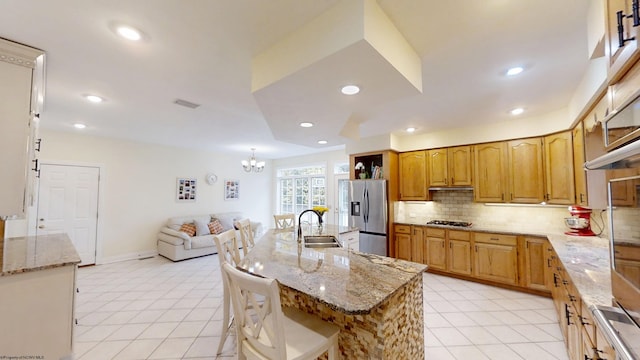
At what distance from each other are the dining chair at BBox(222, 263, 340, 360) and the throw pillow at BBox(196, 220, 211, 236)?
468cm

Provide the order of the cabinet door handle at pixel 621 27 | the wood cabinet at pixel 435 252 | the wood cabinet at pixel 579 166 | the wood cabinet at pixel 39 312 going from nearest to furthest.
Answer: the cabinet door handle at pixel 621 27 → the wood cabinet at pixel 39 312 → the wood cabinet at pixel 579 166 → the wood cabinet at pixel 435 252

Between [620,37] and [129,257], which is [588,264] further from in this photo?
[129,257]

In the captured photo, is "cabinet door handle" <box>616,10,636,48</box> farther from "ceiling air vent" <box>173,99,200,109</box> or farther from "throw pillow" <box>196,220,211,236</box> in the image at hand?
"throw pillow" <box>196,220,211,236</box>

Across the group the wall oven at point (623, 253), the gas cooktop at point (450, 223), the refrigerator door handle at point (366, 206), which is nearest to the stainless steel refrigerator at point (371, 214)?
the refrigerator door handle at point (366, 206)

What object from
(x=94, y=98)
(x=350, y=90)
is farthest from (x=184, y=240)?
(x=350, y=90)

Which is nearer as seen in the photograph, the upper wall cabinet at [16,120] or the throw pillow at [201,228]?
the upper wall cabinet at [16,120]

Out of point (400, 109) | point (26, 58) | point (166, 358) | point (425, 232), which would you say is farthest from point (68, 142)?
point (425, 232)

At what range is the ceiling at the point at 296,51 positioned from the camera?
1553mm

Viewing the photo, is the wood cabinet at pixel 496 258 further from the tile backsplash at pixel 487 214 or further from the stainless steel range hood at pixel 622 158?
the stainless steel range hood at pixel 622 158

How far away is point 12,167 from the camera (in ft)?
6.31

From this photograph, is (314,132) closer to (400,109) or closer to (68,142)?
(400,109)

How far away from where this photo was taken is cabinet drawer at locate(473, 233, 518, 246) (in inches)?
140

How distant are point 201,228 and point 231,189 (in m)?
1.66

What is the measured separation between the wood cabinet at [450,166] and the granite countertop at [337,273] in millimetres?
2892
